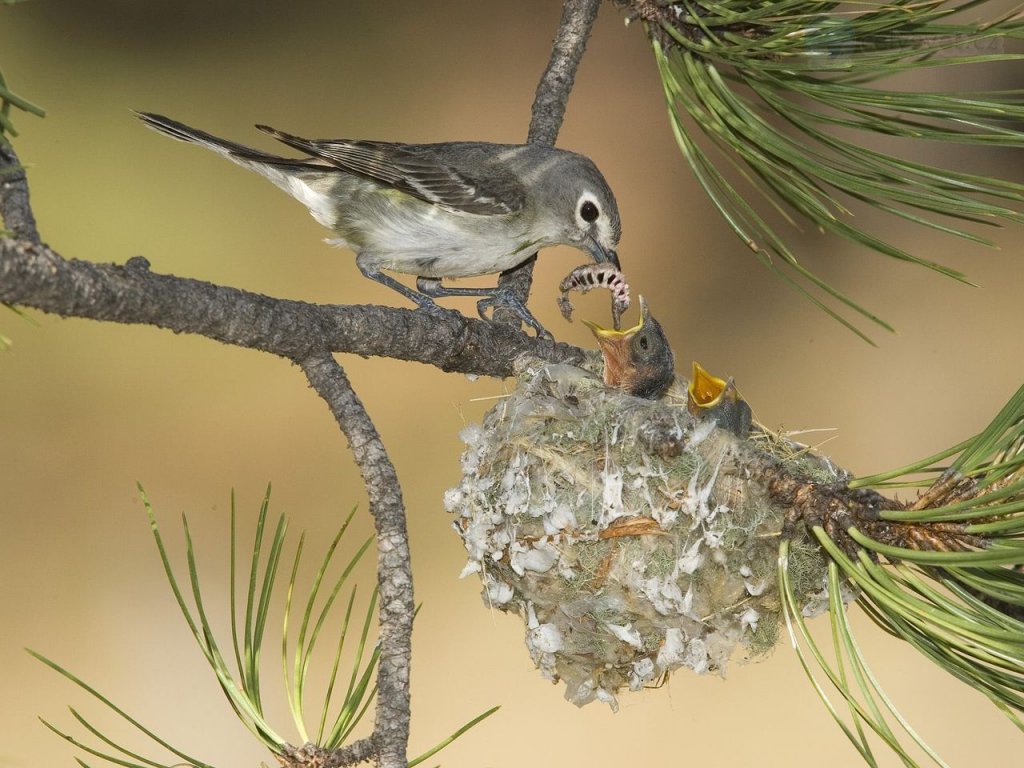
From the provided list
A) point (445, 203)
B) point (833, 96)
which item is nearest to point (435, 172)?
point (445, 203)

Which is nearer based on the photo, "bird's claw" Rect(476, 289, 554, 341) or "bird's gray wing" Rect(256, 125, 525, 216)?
"bird's claw" Rect(476, 289, 554, 341)

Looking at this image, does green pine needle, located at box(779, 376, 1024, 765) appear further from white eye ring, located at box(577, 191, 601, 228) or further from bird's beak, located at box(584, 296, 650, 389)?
white eye ring, located at box(577, 191, 601, 228)

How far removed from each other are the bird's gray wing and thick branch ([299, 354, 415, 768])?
146cm

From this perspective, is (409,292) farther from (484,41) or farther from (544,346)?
(484,41)

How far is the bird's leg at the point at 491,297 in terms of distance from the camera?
2.31 m

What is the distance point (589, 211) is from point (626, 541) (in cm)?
126

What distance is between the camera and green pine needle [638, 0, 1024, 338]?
5.11 ft

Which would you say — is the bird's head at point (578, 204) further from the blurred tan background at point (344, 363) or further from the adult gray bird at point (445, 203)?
the blurred tan background at point (344, 363)

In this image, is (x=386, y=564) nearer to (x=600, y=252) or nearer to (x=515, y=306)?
(x=515, y=306)

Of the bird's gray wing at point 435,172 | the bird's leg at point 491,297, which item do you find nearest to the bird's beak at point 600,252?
the bird's gray wing at point 435,172

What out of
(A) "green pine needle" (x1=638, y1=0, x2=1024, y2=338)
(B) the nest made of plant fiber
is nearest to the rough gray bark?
(B) the nest made of plant fiber

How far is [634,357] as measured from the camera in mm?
2418

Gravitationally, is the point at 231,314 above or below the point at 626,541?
below

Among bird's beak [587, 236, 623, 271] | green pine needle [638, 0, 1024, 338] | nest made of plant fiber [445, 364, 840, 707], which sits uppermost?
bird's beak [587, 236, 623, 271]
